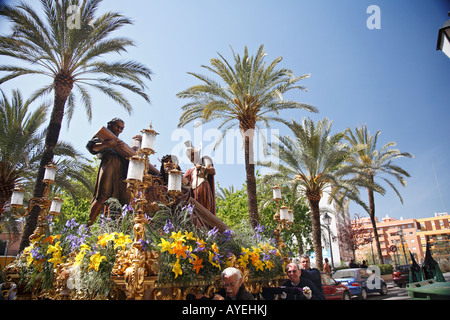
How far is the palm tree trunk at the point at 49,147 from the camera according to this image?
9.66 meters

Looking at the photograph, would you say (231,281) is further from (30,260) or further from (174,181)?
(30,260)

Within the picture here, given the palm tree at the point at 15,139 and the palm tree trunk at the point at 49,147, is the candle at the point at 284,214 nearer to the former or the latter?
the palm tree trunk at the point at 49,147

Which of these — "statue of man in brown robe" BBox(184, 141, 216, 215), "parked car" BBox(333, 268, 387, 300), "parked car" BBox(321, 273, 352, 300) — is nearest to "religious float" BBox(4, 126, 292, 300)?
"statue of man in brown robe" BBox(184, 141, 216, 215)

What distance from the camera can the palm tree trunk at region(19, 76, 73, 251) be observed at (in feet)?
31.7

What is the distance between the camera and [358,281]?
12406mm

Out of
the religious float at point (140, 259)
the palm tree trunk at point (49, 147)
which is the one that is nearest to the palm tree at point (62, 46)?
the palm tree trunk at point (49, 147)

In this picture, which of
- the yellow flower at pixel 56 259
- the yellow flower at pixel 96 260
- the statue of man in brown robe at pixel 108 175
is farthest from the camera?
the statue of man in brown robe at pixel 108 175

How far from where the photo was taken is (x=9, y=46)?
10664 mm

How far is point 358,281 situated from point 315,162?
6301 millimetres

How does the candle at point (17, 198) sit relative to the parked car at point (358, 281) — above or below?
above

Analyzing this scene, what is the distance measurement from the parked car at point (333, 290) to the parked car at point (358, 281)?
1.24m

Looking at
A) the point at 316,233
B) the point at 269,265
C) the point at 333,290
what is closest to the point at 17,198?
the point at 269,265

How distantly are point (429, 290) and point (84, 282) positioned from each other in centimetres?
393
